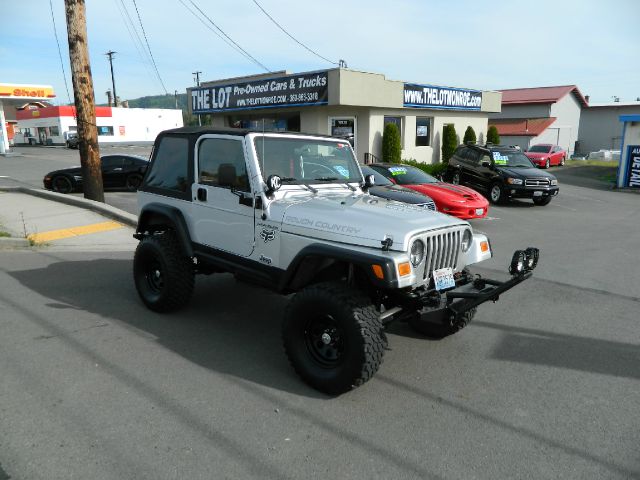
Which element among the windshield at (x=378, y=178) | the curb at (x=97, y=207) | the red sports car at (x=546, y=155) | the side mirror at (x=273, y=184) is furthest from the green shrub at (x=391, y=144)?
the side mirror at (x=273, y=184)

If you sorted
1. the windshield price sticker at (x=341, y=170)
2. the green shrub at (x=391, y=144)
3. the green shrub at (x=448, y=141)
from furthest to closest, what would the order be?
the green shrub at (x=448, y=141)
the green shrub at (x=391, y=144)
the windshield price sticker at (x=341, y=170)

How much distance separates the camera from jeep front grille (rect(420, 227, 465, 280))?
3.72m

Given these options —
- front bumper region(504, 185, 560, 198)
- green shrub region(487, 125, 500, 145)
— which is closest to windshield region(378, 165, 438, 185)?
front bumper region(504, 185, 560, 198)

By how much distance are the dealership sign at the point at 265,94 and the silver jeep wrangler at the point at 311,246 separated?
1314 centimetres

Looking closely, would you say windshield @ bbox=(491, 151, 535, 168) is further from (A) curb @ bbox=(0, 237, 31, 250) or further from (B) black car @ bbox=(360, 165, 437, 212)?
(A) curb @ bbox=(0, 237, 31, 250)

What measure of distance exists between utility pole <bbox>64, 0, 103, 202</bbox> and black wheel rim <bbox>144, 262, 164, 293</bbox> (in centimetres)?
705

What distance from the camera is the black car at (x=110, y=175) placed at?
51.6 feet

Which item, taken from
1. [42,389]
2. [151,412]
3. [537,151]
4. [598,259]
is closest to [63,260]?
[42,389]

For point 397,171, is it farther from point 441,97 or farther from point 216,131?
point 441,97

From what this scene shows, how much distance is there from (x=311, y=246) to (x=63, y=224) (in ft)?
26.4

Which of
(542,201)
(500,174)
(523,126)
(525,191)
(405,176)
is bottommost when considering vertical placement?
(542,201)

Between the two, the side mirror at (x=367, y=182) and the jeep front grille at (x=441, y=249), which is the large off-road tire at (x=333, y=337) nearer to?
the jeep front grille at (x=441, y=249)

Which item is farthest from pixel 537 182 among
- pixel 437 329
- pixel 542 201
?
pixel 437 329

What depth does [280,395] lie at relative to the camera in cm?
376
